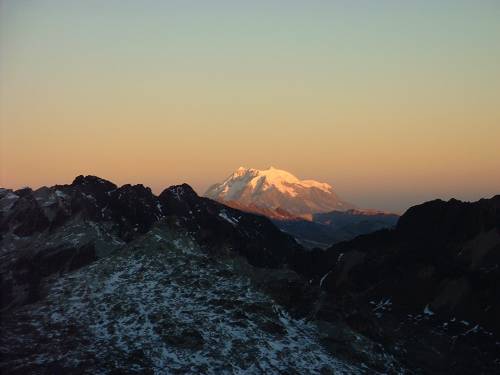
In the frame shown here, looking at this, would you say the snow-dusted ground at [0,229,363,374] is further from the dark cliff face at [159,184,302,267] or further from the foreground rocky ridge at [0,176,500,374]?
the dark cliff face at [159,184,302,267]

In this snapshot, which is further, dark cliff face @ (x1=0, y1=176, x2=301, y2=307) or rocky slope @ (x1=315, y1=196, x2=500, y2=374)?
dark cliff face @ (x1=0, y1=176, x2=301, y2=307)

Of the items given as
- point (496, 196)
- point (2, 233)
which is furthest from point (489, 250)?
point (2, 233)

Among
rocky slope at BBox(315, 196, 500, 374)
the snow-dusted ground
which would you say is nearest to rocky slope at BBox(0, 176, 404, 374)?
the snow-dusted ground

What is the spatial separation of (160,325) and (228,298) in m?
9.86

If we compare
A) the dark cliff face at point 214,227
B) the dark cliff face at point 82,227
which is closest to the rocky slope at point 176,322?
the dark cliff face at point 82,227

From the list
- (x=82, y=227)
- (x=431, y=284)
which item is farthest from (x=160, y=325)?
(x=82, y=227)

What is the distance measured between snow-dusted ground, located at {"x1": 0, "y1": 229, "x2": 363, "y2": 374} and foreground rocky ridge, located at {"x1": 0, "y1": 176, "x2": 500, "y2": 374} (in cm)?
19

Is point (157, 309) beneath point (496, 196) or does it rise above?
beneath

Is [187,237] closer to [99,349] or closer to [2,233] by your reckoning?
[99,349]

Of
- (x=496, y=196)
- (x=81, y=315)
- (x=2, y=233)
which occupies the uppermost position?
(x=496, y=196)

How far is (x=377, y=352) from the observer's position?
7219cm

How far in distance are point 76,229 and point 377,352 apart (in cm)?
9775

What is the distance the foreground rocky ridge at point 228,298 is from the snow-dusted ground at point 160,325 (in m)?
0.19

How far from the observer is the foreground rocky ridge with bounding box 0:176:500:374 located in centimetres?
6469
